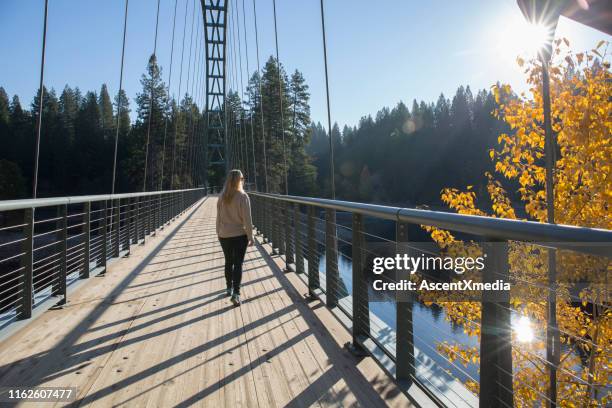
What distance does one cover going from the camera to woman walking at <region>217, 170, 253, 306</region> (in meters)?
4.17

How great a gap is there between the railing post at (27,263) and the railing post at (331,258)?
83.6 inches

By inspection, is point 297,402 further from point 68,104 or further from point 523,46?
point 68,104

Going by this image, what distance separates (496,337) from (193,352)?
1.93 meters

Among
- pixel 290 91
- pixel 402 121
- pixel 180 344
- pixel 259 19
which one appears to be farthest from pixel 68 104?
pixel 180 344

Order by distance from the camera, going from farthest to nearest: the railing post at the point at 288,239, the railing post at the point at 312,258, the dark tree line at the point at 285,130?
the dark tree line at the point at 285,130 < the railing post at the point at 288,239 < the railing post at the point at 312,258

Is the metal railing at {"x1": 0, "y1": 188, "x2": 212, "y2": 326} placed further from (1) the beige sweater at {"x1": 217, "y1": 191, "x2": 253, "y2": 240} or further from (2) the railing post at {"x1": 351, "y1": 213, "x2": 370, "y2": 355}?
(2) the railing post at {"x1": 351, "y1": 213, "x2": 370, "y2": 355}

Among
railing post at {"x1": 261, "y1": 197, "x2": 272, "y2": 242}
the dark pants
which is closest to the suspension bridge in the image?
the dark pants

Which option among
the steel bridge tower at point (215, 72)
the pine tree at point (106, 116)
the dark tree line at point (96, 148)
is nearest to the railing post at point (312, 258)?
the steel bridge tower at point (215, 72)

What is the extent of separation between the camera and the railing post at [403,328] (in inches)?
82.7

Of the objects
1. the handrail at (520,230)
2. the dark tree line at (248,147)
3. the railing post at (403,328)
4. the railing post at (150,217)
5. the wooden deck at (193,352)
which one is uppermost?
the dark tree line at (248,147)

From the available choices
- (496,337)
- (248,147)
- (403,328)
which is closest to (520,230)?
(496,337)

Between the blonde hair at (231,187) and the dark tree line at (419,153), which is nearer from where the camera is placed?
the blonde hair at (231,187)

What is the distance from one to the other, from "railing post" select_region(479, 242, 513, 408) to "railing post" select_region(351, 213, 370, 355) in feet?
4.09

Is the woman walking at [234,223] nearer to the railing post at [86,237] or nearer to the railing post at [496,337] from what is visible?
the railing post at [86,237]
